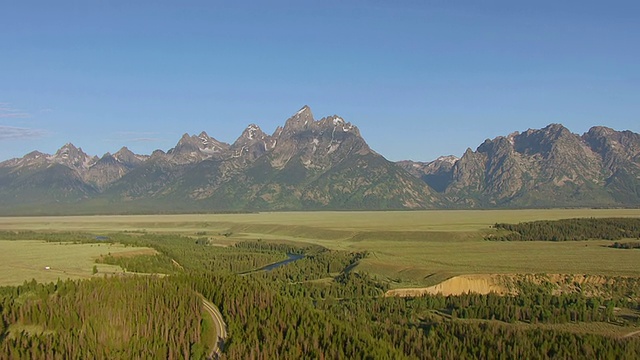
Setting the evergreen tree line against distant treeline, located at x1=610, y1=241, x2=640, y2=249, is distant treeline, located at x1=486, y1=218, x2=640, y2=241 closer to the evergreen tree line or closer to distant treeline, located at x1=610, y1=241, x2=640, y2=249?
distant treeline, located at x1=610, y1=241, x2=640, y2=249

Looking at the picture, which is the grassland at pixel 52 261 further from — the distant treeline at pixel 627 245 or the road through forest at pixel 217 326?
the distant treeline at pixel 627 245

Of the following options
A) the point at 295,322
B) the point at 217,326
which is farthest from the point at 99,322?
the point at 295,322

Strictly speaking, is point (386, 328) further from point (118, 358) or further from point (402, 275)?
point (402, 275)

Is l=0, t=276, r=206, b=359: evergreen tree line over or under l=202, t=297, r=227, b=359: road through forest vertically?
over

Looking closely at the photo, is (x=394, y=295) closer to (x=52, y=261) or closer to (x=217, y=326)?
(x=217, y=326)

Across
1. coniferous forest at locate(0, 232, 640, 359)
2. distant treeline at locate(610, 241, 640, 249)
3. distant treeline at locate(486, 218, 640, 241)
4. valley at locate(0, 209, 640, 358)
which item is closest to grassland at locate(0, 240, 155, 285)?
valley at locate(0, 209, 640, 358)
